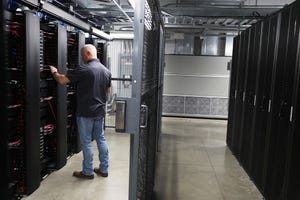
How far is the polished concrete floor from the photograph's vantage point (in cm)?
303

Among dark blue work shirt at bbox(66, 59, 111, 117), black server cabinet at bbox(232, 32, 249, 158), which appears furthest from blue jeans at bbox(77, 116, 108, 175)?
black server cabinet at bbox(232, 32, 249, 158)

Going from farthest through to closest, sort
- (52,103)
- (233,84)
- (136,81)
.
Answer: (233,84), (52,103), (136,81)

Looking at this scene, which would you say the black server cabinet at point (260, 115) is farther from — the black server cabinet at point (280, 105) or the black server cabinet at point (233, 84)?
the black server cabinet at point (233, 84)

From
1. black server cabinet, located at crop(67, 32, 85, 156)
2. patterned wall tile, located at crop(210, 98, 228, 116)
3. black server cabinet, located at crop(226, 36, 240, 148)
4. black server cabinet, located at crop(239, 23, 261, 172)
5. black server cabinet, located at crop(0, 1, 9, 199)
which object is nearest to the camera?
black server cabinet, located at crop(0, 1, 9, 199)

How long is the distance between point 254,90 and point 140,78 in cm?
260

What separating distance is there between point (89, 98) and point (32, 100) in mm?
653

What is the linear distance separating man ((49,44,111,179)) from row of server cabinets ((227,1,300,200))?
195cm

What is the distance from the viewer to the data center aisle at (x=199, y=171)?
314 centimetres

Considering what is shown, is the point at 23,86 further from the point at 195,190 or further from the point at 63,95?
the point at 195,190

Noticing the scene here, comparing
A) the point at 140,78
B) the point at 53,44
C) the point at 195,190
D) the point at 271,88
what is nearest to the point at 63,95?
the point at 53,44

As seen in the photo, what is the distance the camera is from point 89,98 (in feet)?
10.3

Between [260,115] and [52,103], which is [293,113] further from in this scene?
[52,103]

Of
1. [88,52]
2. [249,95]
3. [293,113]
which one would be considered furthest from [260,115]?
[88,52]

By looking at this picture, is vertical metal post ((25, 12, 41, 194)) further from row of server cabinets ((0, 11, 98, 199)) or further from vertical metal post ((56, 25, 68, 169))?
vertical metal post ((56, 25, 68, 169))
